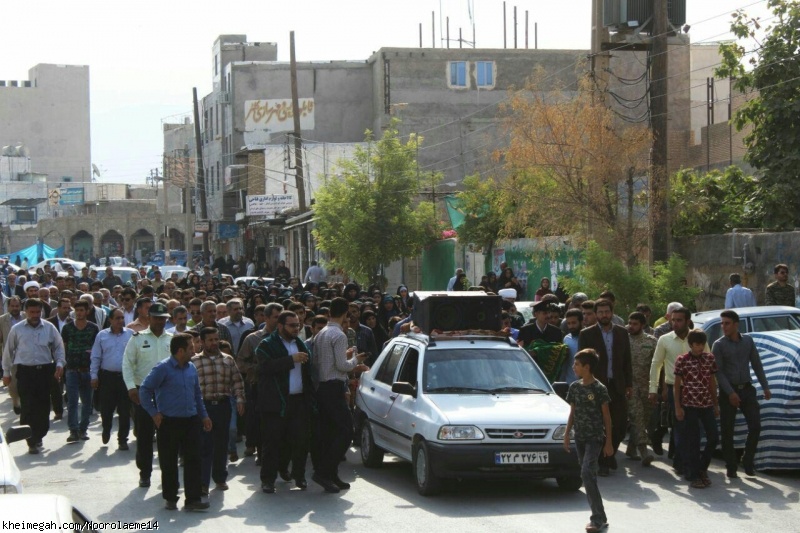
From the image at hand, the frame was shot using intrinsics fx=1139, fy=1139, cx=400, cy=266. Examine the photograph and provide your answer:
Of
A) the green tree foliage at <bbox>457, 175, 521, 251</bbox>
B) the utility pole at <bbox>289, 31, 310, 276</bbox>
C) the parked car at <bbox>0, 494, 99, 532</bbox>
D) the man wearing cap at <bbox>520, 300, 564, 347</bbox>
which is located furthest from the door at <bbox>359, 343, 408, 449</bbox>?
the utility pole at <bbox>289, 31, 310, 276</bbox>

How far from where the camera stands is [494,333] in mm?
12875

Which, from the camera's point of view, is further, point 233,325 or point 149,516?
point 233,325

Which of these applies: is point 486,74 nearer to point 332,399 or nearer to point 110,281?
point 110,281

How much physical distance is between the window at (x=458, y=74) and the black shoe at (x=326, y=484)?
51026 millimetres

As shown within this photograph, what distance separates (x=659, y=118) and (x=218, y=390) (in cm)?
1073

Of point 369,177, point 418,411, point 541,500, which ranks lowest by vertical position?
point 541,500

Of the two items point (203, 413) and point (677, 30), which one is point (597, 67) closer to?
point (677, 30)

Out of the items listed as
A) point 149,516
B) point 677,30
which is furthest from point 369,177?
point 149,516

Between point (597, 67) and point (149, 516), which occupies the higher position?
point (597, 67)

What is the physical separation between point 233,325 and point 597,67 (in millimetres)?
10278

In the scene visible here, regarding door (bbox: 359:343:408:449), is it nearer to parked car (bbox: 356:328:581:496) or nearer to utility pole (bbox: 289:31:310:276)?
parked car (bbox: 356:328:581:496)

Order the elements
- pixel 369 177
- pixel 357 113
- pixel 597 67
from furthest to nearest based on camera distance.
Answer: pixel 357 113 → pixel 369 177 → pixel 597 67

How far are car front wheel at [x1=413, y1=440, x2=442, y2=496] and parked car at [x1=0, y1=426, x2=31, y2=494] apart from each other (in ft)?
12.7

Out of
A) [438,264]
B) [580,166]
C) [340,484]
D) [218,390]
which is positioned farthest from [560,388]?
[438,264]
